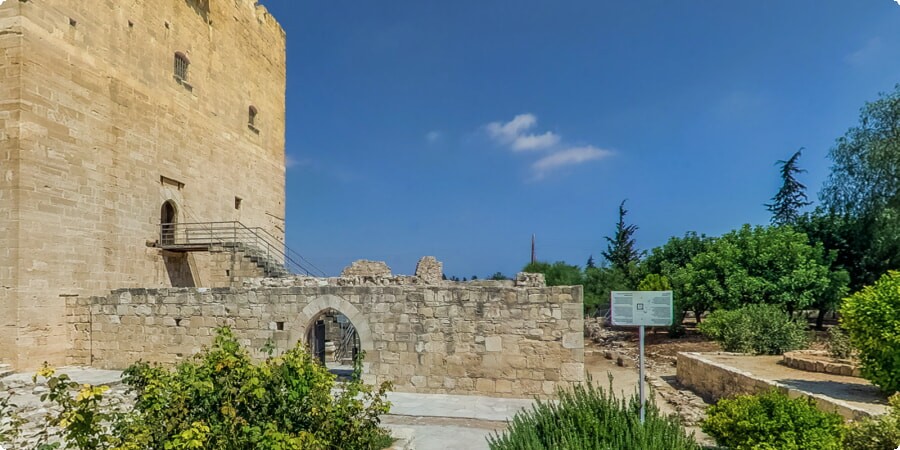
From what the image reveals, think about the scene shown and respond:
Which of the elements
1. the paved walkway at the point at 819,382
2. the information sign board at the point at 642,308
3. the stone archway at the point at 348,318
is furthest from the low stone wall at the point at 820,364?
the stone archway at the point at 348,318

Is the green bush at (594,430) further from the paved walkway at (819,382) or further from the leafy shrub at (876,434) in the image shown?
the paved walkway at (819,382)

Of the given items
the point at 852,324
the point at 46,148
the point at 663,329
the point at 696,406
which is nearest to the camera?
the point at 852,324

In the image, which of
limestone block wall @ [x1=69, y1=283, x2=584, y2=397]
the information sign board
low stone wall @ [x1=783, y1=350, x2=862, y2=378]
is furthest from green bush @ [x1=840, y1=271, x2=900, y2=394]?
limestone block wall @ [x1=69, y1=283, x2=584, y2=397]

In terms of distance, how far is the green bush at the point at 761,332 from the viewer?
11.4 m

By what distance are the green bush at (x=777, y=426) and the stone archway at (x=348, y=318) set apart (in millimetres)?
6188

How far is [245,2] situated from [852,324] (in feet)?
66.2

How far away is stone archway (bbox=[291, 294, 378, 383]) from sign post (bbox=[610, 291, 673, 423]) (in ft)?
16.3

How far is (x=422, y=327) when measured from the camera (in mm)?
9234

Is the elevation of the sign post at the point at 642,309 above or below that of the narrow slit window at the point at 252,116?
below

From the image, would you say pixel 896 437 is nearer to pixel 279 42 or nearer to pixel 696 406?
pixel 696 406

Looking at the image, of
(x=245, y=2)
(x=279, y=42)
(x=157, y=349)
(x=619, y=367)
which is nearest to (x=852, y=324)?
(x=619, y=367)

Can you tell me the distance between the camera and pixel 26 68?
1020 cm

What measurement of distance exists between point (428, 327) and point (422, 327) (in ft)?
0.38

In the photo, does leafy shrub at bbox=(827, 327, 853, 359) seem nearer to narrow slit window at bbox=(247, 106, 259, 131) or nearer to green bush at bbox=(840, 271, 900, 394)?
green bush at bbox=(840, 271, 900, 394)
